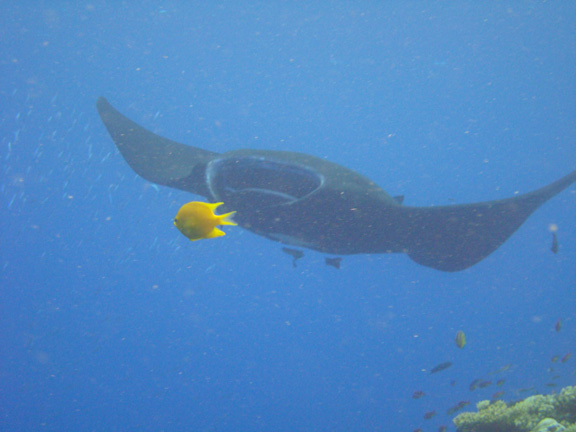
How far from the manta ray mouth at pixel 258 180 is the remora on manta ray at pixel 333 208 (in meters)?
0.01

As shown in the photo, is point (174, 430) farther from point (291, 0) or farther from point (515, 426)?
point (515, 426)

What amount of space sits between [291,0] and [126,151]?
38934 millimetres

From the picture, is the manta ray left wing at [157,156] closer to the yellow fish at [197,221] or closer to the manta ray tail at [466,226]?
the yellow fish at [197,221]

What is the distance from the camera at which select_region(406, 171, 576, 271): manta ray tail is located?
14.4 ft

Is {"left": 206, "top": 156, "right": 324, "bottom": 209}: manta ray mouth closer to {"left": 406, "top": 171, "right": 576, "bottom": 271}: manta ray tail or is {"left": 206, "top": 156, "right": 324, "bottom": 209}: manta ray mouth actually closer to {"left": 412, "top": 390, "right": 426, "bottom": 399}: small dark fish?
{"left": 406, "top": 171, "right": 576, "bottom": 271}: manta ray tail

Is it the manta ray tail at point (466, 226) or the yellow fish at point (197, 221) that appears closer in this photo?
the yellow fish at point (197, 221)

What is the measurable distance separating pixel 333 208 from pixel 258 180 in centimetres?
A: 123

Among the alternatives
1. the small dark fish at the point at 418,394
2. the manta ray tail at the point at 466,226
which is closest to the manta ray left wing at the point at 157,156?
the manta ray tail at the point at 466,226

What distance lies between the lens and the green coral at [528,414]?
11.7 feet

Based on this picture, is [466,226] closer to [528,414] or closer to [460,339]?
[528,414]

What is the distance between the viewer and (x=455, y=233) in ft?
16.5

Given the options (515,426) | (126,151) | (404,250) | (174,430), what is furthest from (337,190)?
(174,430)

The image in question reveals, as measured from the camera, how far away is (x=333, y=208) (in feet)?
15.0

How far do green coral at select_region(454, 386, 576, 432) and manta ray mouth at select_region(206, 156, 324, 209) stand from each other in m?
3.41
